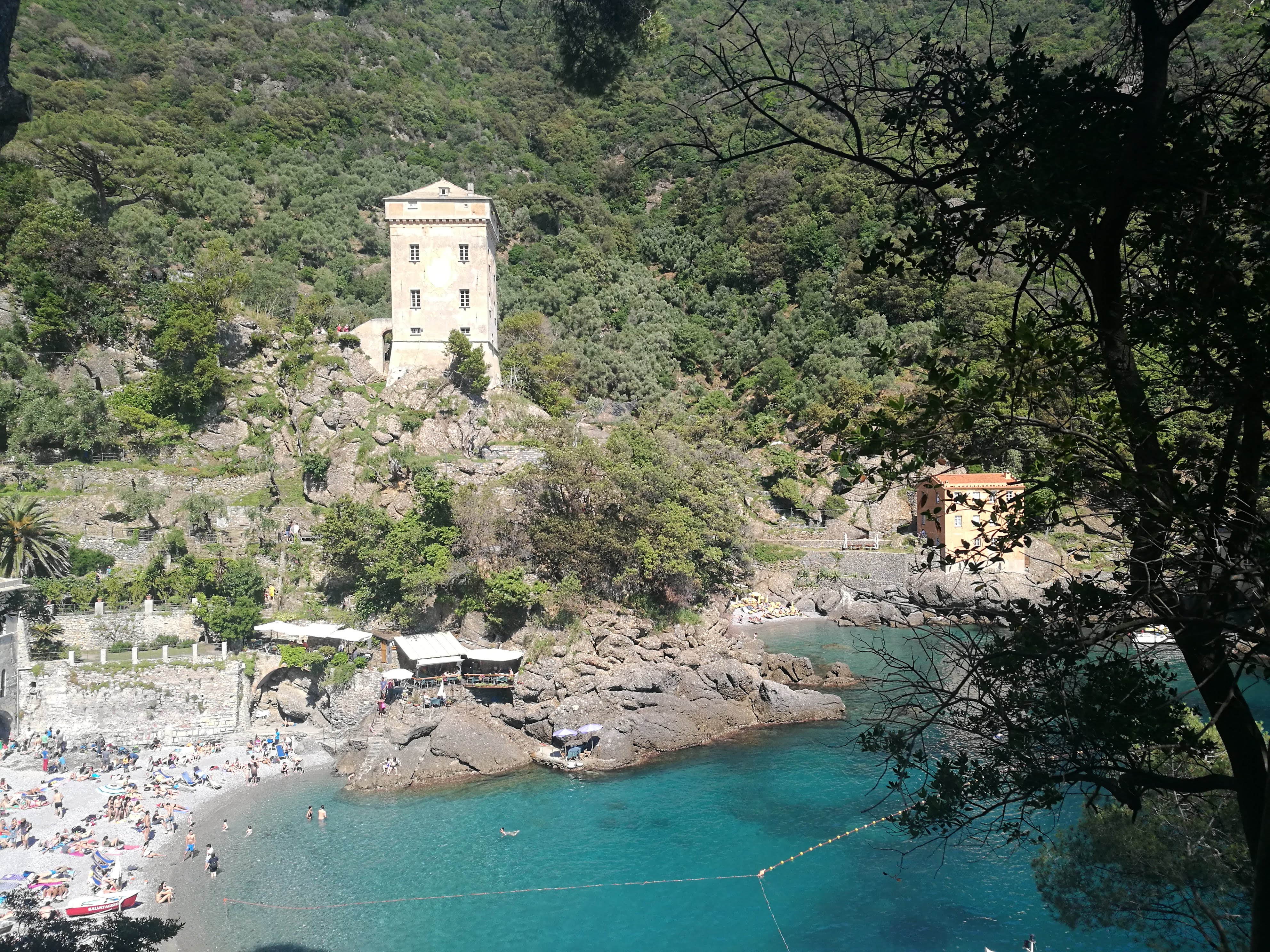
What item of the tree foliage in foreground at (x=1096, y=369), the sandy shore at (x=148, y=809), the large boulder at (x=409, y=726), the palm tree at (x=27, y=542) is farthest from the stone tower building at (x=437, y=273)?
the tree foliage in foreground at (x=1096, y=369)

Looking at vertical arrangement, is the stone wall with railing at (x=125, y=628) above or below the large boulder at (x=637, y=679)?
above

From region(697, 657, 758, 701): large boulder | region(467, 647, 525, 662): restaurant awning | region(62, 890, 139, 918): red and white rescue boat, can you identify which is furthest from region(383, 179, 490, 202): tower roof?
region(62, 890, 139, 918): red and white rescue boat

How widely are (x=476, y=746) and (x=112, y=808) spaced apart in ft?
24.7

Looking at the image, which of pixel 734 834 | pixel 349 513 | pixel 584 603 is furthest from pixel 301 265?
pixel 734 834

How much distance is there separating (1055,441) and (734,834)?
14.9 meters

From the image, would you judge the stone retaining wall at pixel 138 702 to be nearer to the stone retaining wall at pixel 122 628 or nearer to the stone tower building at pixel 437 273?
the stone retaining wall at pixel 122 628

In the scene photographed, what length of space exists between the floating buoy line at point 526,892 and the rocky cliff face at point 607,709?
4396 millimetres

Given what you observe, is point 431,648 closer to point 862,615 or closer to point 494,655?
point 494,655

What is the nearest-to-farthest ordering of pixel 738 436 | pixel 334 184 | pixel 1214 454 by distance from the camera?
1. pixel 1214 454
2. pixel 738 436
3. pixel 334 184

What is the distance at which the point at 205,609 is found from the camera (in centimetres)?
2234

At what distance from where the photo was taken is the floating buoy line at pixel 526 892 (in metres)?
13.9

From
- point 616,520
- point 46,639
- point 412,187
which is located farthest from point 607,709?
point 412,187

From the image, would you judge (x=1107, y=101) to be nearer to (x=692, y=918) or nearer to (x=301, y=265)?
(x=692, y=918)

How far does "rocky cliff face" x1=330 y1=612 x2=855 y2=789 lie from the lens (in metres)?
19.3
